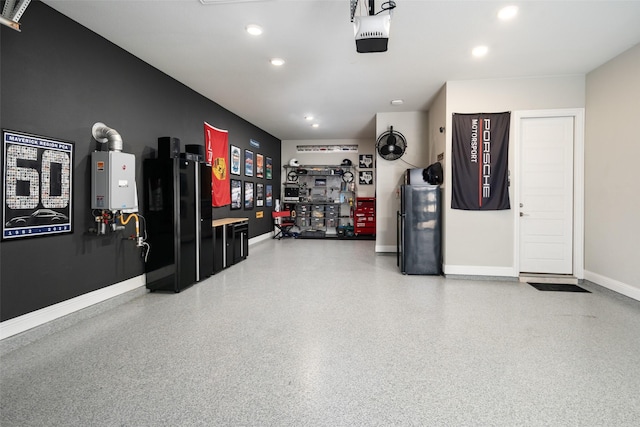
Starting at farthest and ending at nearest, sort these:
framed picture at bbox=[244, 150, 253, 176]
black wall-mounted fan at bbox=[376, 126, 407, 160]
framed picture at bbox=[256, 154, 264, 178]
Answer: framed picture at bbox=[256, 154, 264, 178]
framed picture at bbox=[244, 150, 253, 176]
black wall-mounted fan at bbox=[376, 126, 407, 160]

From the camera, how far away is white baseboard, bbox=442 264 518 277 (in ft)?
16.1

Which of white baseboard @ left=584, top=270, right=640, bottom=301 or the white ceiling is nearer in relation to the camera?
the white ceiling

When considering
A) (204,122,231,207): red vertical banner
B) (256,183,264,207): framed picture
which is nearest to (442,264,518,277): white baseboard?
(204,122,231,207): red vertical banner

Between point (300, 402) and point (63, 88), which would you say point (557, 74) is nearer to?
point (300, 402)

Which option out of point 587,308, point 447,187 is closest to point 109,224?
point 447,187

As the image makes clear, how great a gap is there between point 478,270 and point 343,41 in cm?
386

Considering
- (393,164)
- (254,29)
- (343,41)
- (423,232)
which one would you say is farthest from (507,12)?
(393,164)

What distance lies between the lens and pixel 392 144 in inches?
268

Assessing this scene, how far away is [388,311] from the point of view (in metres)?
3.50

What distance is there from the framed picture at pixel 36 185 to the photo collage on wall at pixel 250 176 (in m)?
3.81

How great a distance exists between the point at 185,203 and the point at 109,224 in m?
0.94

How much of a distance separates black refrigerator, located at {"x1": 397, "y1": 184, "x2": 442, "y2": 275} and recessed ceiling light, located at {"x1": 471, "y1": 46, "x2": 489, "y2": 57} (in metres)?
1.98

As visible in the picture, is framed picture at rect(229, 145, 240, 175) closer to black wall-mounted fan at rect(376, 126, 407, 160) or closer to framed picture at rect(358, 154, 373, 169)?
black wall-mounted fan at rect(376, 126, 407, 160)

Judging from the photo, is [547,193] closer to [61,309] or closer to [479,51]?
[479,51]
